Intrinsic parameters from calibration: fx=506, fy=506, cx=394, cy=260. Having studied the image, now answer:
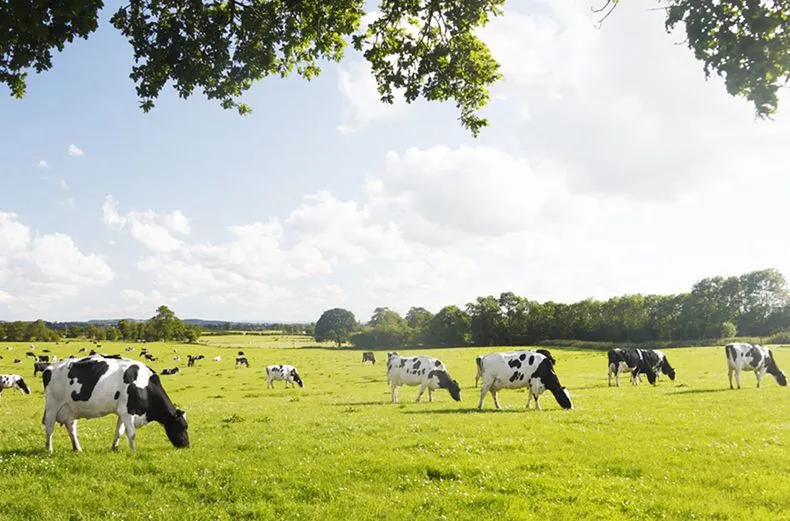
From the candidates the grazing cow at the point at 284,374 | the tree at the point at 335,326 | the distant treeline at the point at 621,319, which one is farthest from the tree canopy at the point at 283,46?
the tree at the point at 335,326

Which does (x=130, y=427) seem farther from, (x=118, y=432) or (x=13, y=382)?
(x=13, y=382)

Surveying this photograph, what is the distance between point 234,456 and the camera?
41.7 feet

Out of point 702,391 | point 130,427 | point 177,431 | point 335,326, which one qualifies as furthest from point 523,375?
point 335,326

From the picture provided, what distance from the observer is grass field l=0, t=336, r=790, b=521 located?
29.9 ft

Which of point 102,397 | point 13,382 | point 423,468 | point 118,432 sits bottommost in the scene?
point 13,382

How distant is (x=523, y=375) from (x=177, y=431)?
14408 mm

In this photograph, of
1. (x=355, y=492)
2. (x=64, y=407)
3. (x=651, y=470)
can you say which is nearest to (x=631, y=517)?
(x=651, y=470)

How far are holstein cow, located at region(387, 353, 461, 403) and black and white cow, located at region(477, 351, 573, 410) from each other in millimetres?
3968

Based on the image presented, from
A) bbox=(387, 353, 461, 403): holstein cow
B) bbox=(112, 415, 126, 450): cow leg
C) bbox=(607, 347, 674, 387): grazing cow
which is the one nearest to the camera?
bbox=(112, 415, 126, 450): cow leg

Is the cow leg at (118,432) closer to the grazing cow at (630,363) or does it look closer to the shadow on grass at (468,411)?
the shadow on grass at (468,411)

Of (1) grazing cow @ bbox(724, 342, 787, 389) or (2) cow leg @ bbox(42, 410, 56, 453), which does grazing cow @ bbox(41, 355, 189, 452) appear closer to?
(2) cow leg @ bbox(42, 410, 56, 453)

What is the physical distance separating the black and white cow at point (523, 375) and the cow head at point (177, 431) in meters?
12.4

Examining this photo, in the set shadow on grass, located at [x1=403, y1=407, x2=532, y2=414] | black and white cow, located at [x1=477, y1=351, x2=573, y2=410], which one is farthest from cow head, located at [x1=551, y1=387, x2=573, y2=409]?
shadow on grass, located at [x1=403, y1=407, x2=532, y2=414]

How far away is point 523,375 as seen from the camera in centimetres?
2244
